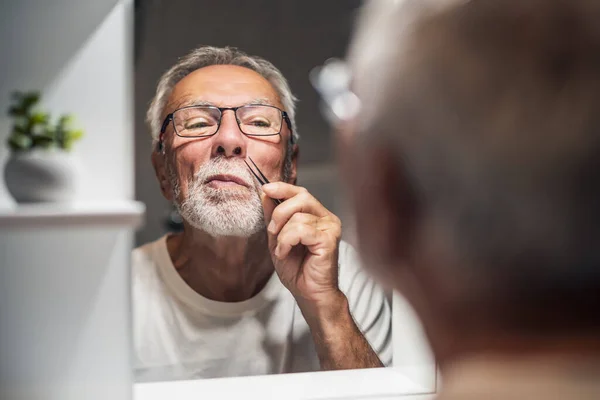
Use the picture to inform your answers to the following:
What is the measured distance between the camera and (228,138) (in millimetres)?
1617

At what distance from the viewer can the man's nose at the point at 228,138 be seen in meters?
1.62

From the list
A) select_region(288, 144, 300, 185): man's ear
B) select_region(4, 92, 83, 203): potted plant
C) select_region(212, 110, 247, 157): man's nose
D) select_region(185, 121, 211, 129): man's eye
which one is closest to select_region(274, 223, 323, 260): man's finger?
select_region(288, 144, 300, 185): man's ear

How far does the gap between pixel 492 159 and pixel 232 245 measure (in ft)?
3.74

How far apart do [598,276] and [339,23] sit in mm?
1245

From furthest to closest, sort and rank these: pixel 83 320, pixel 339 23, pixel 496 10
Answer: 1. pixel 339 23
2. pixel 83 320
3. pixel 496 10

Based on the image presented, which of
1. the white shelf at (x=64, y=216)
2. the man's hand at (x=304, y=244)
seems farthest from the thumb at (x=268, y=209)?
the white shelf at (x=64, y=216)

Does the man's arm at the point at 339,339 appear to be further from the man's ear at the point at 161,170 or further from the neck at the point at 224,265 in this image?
the man's ear at the point at 161,170

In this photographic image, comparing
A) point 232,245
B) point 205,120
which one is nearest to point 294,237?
point 232,245

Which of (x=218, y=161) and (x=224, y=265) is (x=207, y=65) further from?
(x=224, y=265)

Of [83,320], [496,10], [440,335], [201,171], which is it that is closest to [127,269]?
[83,320]

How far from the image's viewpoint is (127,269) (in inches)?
62.8

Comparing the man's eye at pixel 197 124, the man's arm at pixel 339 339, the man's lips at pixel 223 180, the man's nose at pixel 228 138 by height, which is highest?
the man's eye at pixel 197 124

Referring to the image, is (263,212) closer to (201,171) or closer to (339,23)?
(201,171)

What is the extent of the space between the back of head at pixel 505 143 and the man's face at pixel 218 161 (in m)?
1.04
